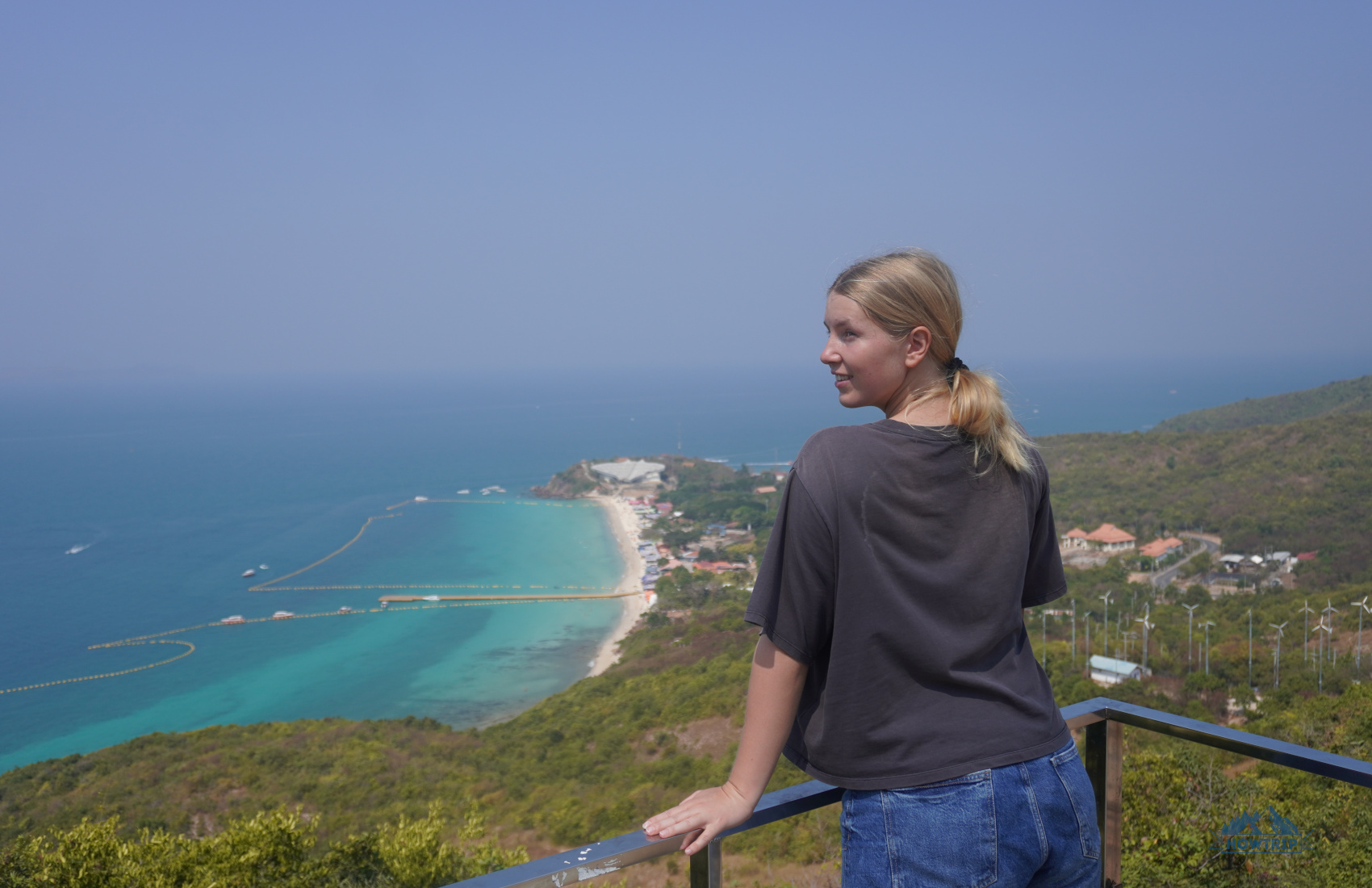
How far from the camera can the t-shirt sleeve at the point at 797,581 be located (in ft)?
2.84

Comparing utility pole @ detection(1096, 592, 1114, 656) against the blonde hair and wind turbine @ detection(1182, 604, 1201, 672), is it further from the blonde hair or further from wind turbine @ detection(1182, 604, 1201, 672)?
the blonde hair

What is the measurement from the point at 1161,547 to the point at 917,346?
83.1 ft

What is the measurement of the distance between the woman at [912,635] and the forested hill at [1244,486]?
755 inches

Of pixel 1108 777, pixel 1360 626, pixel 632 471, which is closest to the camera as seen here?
pixel 1108 777

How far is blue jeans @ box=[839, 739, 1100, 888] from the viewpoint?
2.87 ft

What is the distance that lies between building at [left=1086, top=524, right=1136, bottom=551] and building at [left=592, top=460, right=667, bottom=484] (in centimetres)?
3038

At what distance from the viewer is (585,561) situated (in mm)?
36031

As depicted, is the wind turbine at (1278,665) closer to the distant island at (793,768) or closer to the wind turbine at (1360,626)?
the distant island at (793,768)

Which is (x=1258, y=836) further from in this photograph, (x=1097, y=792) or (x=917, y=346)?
(x=917, y=346)

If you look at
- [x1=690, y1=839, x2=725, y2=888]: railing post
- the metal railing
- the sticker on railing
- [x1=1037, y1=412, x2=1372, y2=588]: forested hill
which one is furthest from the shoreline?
[x1=690, y1=839, x2=725, y2=888]: railing post

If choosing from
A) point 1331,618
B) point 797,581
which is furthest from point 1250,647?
point 797,581

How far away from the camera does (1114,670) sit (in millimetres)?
14250

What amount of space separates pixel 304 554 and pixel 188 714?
683 inches

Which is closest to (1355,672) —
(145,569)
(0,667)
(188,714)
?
(188,714)
